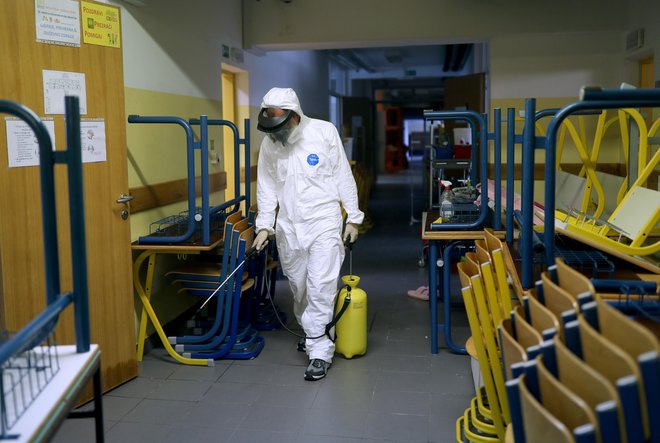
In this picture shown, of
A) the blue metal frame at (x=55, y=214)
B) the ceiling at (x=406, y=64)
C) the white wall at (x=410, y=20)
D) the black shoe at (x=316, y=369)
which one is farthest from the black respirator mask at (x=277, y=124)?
the ceiling at (x=406, y=64)

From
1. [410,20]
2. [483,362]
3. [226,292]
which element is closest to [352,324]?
[226,292]

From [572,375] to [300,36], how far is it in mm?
5097

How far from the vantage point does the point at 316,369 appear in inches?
132

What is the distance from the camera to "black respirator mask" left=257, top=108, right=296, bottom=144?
343cm

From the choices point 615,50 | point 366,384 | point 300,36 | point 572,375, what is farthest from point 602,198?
point 572,375

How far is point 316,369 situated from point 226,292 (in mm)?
703

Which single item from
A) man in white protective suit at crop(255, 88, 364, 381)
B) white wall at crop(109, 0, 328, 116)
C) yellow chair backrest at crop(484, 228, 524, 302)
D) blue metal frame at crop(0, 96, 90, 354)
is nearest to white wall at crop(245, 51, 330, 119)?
white wall at crop(109, 0, 328, 116)

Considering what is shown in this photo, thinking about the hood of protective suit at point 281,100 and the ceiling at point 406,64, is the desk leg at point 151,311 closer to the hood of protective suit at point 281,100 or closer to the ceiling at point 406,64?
the hood of protective suit at point 281,100

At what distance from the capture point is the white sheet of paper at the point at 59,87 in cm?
279

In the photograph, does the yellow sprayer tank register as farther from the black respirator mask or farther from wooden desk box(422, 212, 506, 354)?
the black respirator mask

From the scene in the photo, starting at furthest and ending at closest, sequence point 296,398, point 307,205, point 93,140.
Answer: point 307,205
point 296,398
point 93,140

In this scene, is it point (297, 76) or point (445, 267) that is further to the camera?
point (297, 76)

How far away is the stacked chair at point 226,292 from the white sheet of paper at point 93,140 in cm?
78

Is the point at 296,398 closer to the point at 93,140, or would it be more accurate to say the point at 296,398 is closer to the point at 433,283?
the point at 433,283
